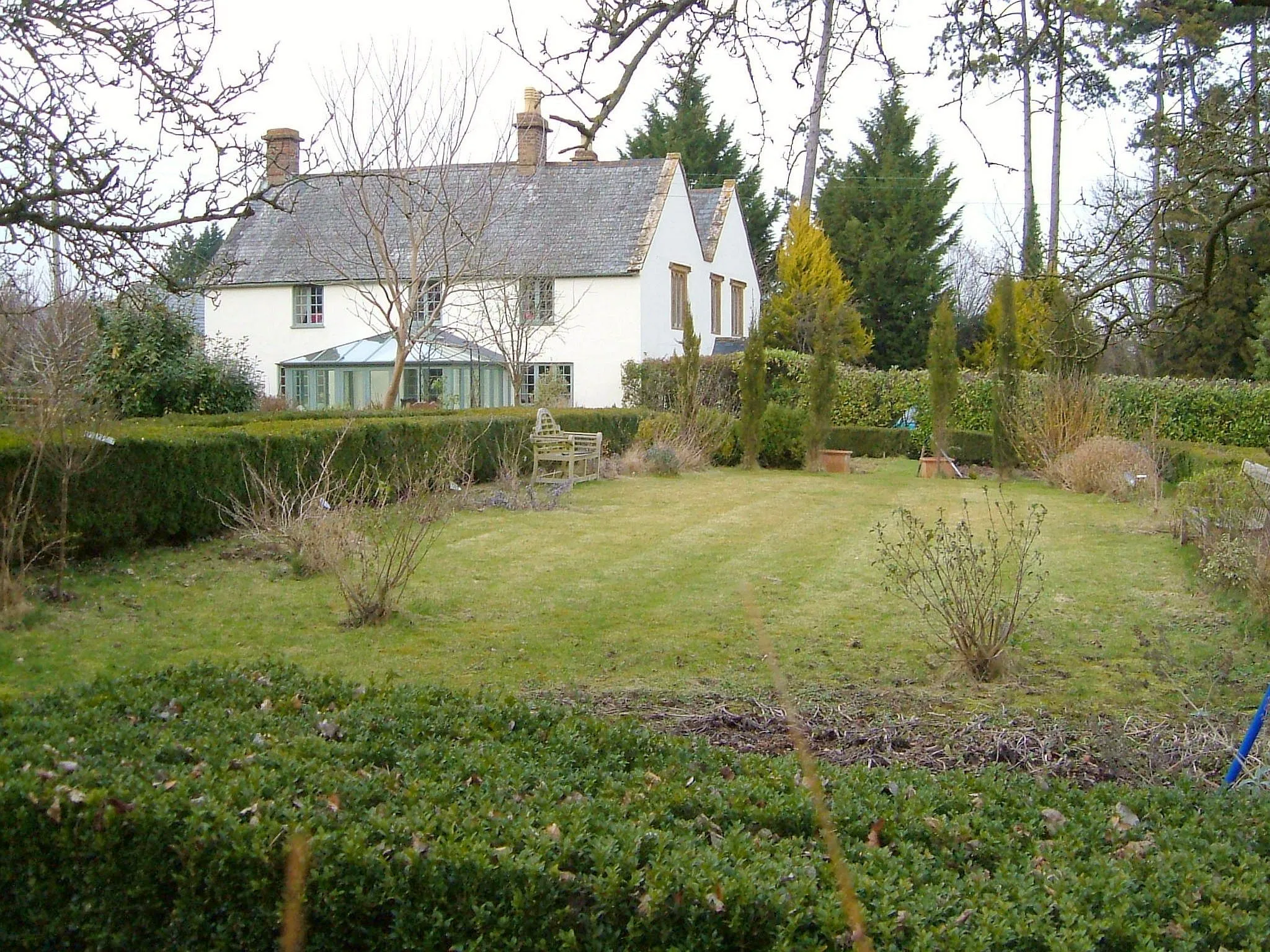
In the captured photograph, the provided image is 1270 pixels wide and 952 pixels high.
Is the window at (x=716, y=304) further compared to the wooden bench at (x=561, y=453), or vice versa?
the window at (x=716, y=304)

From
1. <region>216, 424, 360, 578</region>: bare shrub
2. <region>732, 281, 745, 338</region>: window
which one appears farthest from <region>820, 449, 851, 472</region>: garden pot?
<region>732, 281, 745, 338</region>: window

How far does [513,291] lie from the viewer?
87.5ft

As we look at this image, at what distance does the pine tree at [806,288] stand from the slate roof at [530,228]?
4831 mm

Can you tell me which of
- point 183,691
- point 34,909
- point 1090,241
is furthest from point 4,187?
point 1090,241

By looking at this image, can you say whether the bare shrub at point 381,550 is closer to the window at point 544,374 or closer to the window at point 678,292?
the window at point 544,374

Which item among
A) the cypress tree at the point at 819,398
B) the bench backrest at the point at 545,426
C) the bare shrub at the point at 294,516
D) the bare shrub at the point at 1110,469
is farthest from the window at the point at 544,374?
the bare shrub at the point at 294,516

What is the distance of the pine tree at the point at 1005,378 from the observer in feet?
64.6

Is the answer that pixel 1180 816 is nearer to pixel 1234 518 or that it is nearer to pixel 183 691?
pixel 183 691

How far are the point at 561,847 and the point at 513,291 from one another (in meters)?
24.5

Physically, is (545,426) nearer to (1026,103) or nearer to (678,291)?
(1026,103)

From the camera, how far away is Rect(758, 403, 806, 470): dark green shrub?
22.0 meters

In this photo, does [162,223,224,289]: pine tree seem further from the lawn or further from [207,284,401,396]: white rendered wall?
[207,284,401,396]: white rendered wall

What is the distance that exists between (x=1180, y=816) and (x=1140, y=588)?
7.04m

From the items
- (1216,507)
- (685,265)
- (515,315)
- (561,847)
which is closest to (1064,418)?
(1216,507)
